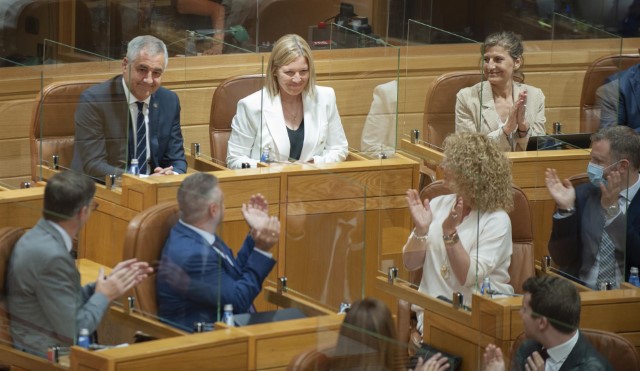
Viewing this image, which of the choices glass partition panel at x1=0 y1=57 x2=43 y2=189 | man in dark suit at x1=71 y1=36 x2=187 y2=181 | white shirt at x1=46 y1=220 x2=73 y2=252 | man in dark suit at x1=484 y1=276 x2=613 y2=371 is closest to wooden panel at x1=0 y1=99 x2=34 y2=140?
glass partition panel at x1=0 y1=57 x2=43 y2=189

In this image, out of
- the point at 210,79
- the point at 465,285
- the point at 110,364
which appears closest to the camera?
the point at 110,364

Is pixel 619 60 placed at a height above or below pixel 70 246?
above

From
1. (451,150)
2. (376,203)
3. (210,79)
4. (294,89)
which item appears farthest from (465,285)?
(210,79)

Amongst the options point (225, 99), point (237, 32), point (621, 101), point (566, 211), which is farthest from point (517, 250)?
point (237, 32)

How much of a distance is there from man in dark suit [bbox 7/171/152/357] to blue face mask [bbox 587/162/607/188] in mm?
1330

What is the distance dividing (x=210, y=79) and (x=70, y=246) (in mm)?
1669

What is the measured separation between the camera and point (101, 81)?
456 centimetres

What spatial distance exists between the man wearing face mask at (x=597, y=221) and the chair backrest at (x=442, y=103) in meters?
0.79

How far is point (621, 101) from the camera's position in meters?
5.16

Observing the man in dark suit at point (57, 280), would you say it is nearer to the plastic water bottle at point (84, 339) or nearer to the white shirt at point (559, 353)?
the plastic water bottle at point (84, 339)

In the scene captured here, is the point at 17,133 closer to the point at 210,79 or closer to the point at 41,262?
the point at 210,79

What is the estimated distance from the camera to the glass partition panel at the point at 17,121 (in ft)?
15.2

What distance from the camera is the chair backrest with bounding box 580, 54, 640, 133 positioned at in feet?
17.0

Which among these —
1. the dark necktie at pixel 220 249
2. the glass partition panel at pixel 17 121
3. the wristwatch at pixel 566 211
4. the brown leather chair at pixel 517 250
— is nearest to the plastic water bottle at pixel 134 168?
the glass partition panel at pixel 17 121
